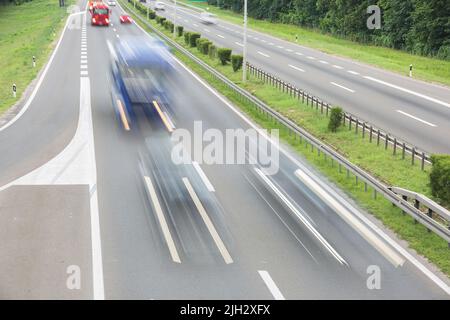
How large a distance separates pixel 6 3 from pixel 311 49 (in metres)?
100

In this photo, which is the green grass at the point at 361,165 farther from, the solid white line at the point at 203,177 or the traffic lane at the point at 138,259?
the traffic lane at the point at 138,259

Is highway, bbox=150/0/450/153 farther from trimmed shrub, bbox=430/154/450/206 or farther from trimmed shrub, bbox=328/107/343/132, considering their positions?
trimmed shrub, bbox=430/154/450/206

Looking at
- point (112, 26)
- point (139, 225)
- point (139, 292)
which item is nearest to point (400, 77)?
point (139, 225)

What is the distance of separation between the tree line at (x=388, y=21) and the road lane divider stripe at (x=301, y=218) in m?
47.2

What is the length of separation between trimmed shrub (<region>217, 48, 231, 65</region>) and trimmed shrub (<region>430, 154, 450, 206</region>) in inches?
1194

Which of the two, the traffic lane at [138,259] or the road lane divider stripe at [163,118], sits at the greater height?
the road lane divider stripe at [163,118]

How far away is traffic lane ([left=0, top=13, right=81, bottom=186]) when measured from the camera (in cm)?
2389

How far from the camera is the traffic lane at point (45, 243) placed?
13.9m

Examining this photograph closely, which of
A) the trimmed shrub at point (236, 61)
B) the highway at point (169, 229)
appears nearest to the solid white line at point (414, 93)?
the trimmed shrub at point (236, 61)

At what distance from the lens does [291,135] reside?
28.8 meters

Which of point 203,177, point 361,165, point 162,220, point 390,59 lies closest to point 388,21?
point 390,59

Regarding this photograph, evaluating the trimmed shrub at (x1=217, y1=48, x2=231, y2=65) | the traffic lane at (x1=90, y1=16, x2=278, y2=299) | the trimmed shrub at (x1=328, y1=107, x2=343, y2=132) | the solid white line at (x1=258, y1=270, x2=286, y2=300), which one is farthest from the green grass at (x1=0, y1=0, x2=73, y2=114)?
the solid white line at (x1=258, y1=270, x2=286, y2=300)

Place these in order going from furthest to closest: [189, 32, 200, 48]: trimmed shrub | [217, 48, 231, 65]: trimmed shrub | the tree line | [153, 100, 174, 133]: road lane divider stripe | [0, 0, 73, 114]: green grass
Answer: the tree line < [189, 32, 200, 48]: trimmed shrub < [217, 48, 231, 65]: trimmed shrub < [0, 0, 73, 114]: green grass < [153, 100, 174, 133]: road lane divider stripe

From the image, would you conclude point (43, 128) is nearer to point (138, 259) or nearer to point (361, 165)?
point (361, 165)
